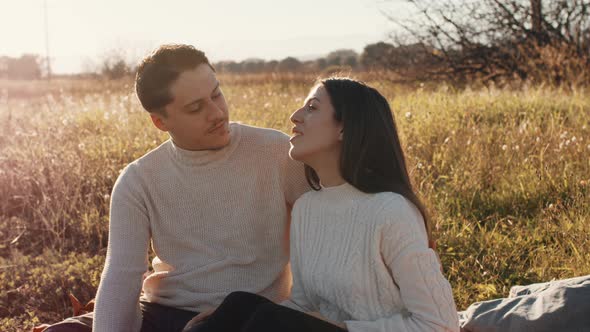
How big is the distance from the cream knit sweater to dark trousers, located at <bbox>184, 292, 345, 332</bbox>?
23.6 inches

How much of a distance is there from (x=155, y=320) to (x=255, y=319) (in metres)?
0.94

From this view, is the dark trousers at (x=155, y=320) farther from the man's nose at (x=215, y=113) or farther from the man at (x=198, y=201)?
the man's nose at (x=215, y=113)

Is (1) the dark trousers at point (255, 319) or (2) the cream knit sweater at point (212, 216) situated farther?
(2) the cream knit sweater at point (212, 216)

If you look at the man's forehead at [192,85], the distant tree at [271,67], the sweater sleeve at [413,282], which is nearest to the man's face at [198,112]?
the man's forehead at [192,85]

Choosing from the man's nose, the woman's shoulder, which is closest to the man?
the man's nose

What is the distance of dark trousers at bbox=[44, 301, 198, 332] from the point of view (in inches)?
121

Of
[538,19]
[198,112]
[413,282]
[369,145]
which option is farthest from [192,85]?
[538,19]

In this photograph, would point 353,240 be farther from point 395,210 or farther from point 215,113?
point 215,113

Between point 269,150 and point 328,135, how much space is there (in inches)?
24.3

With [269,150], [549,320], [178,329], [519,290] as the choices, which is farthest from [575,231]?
[178,329]

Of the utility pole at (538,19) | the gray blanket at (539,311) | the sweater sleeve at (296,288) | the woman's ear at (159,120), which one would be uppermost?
the utility pole at (538,19)

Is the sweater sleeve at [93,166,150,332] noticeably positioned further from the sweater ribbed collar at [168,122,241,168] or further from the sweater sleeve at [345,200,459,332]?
the sweater sleeve at [345,200,459,332]

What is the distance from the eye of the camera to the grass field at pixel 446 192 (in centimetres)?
423

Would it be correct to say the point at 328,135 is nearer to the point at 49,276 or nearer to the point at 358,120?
the point at 358,120
